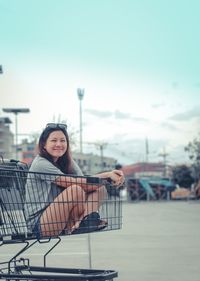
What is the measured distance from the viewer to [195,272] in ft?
19.3

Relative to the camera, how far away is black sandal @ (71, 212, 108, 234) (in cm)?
416

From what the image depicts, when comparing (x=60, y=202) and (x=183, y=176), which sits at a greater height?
(x=183, y=176)

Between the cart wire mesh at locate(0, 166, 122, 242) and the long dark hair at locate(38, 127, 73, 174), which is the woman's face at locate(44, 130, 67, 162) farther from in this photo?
the cart wire mesh at locate(0, 166, 122, 242)

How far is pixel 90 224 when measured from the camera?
420 cm

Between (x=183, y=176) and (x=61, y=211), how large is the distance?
47.8 metres

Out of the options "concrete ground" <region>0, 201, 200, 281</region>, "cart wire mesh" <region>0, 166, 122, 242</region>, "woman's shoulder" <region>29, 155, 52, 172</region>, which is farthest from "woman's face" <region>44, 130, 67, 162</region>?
"concrete ground" <region>0, 201, 200, 281</region>

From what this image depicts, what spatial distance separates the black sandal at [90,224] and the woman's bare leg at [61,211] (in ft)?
0.24

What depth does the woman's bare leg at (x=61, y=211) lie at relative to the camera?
163 inches

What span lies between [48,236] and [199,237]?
5.90m

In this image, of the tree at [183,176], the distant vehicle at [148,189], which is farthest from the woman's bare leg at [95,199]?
the tree at [183,176]

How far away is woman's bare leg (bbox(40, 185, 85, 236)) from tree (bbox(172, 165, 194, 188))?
46943 millimetres

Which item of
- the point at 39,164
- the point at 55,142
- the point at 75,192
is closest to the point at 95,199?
the point at 75,192

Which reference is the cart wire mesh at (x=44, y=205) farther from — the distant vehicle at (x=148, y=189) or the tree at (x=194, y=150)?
the tree at (x=194, y=150)

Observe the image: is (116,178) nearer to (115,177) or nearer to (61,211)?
(115,177)
